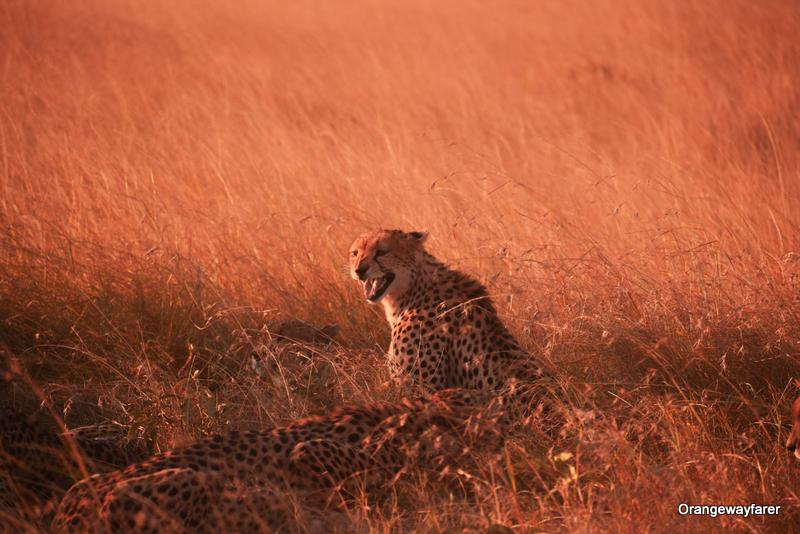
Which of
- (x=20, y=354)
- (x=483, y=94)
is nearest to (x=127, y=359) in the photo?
(x=20, y=354)

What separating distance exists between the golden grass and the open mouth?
255 mm

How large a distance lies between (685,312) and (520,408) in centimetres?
95

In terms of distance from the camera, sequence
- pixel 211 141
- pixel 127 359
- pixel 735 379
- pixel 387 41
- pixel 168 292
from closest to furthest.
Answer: pixel 735 379
pixel 127 359
pixel 168 292
pixel 211 141
pixel 387 41

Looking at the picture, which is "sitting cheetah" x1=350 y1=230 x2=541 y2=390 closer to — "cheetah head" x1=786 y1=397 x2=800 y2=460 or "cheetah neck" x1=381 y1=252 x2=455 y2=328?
"cheetah neck" x1=381 y1=252 x2=455 y2=328

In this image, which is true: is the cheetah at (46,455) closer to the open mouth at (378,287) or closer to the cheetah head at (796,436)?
the open mouth at (378,287)

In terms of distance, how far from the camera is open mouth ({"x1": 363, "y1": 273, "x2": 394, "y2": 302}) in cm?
427

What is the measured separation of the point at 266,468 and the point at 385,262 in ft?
4.92

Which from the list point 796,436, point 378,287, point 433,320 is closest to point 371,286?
point 378,287

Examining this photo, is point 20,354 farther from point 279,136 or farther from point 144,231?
point 279,136

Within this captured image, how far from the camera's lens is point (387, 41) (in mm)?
11414

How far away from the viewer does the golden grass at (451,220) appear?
3.30 m

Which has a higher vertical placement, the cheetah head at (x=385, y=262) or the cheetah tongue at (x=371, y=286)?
the cheetah head at (x=385, y=262)

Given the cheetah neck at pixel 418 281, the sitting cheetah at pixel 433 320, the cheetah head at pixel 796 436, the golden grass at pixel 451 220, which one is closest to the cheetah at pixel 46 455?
the golden grass at pixel 451 220

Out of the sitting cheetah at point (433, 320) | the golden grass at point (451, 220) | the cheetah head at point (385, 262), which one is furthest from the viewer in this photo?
the cheetah head at point (385, 262)
